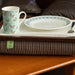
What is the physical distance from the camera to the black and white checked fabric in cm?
69

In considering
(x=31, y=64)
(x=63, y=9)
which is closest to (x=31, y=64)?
(x=31, y=64)

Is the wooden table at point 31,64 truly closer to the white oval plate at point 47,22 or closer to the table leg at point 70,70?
the table leg at point 70,70

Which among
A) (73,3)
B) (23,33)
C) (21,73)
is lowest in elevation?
(21,73)

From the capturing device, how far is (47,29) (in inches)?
29.0

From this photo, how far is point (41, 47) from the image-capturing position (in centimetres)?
69

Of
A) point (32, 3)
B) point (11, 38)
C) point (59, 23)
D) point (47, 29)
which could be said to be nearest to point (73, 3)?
point (32, 3)

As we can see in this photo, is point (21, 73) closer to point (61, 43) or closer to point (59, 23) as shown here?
point (61, 43)

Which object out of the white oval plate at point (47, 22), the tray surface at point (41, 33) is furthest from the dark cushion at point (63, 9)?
the tray surface at point (41, 33)

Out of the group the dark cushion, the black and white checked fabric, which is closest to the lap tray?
the black and white checked fabric

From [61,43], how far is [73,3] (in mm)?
874

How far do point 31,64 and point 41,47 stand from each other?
79 millimetres

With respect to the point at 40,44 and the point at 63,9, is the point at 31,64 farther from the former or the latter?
the point at 63,9

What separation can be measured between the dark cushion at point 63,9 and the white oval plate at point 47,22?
0.58m

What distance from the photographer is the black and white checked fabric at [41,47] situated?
690 mm
